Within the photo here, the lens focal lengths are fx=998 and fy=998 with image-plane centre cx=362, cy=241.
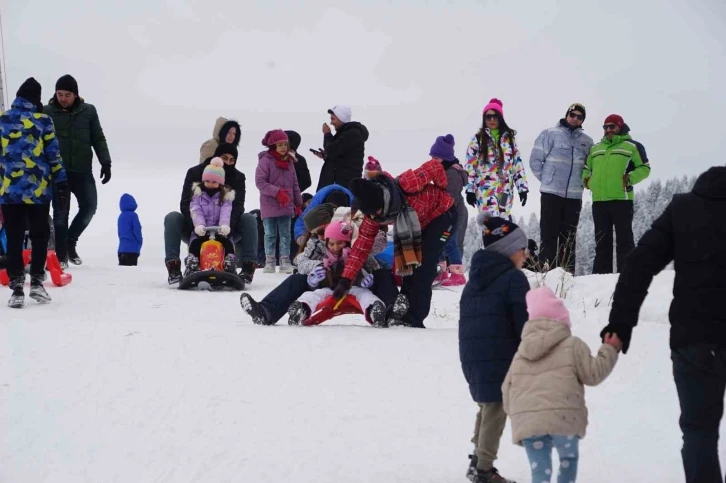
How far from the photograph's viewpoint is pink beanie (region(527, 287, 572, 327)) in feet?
13.9

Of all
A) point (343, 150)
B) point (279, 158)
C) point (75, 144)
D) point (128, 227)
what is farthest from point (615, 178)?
point (128, 227)

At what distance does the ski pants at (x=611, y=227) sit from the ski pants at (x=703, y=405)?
7745mm

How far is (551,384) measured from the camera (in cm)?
413

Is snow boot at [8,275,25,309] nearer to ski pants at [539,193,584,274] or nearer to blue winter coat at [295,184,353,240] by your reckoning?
blue winter coat at [295,184,353,240]

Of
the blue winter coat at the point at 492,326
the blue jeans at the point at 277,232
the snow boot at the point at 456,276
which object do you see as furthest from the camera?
the blue jeans at the point at 277,232

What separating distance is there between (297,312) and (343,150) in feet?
16.9

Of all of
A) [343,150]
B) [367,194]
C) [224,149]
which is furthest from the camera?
[343,150]

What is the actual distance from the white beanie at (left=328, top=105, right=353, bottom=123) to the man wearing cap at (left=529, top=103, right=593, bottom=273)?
247cm

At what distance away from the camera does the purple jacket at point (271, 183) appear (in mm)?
13344

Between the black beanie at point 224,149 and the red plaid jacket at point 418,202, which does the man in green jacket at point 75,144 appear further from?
the red plaid jacket at point 418,202

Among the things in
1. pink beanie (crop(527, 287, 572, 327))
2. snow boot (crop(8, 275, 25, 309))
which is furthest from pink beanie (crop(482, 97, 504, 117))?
pink beanie (crop(527, 287, 572, 327))

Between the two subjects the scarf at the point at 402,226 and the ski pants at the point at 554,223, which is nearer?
the scarf at the point at 402,226

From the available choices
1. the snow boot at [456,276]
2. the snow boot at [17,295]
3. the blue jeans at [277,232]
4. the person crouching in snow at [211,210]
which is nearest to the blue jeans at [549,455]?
the snow boot at [17,295]

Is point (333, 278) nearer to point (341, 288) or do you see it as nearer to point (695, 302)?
point (341, 288)
